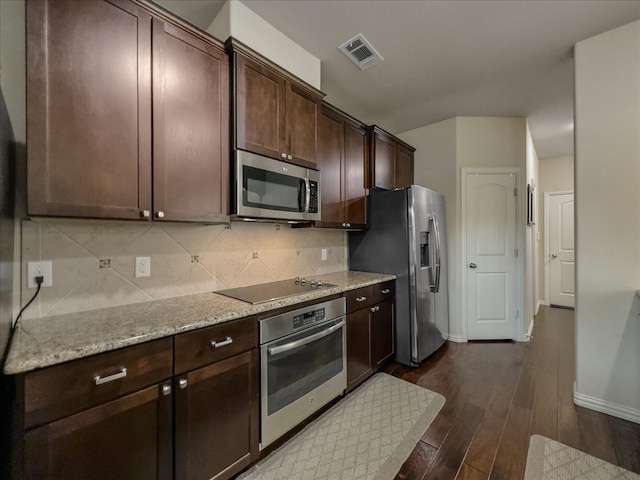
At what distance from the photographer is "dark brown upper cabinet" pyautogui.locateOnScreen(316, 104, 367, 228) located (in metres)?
2.41

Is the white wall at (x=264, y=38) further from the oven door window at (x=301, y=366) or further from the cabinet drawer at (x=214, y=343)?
the oven door window at (x=301, y=366)

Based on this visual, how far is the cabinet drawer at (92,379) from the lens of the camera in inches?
34.8

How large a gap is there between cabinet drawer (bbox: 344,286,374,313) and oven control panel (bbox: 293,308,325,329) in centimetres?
32

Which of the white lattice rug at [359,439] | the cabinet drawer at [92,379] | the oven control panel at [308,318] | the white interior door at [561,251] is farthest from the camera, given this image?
the white interior door at [561,251]

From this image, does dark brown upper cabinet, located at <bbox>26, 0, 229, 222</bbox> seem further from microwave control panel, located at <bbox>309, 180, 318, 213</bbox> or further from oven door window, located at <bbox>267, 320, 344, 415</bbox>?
oven door window, located at <bbox>267, 320, 344, 415</bbox>

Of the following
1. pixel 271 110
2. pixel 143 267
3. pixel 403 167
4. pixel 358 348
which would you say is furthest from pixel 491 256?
pixel 143 267

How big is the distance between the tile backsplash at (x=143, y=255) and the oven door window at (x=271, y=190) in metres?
0.42

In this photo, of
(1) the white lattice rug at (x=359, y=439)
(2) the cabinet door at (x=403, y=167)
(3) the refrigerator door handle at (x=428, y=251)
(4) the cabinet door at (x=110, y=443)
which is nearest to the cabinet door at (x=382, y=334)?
(1) the white lattice rug at (x=359, y=439)

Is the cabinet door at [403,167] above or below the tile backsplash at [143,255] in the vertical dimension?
above

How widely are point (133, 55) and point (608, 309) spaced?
3.40 meters

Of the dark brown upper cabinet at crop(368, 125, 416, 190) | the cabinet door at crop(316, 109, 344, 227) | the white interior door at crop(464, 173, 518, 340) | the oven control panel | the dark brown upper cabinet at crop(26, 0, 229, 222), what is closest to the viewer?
the dark brown upper cabinet at crop(26, 0, 229, 222)

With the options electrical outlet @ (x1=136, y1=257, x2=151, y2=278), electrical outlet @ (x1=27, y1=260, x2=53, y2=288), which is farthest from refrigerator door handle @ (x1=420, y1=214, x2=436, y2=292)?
electrical outlet @ (x1=27, y1=260, x2=53, y2=288)

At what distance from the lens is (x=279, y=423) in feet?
5.26

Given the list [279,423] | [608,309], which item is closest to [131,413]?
[279,423]
